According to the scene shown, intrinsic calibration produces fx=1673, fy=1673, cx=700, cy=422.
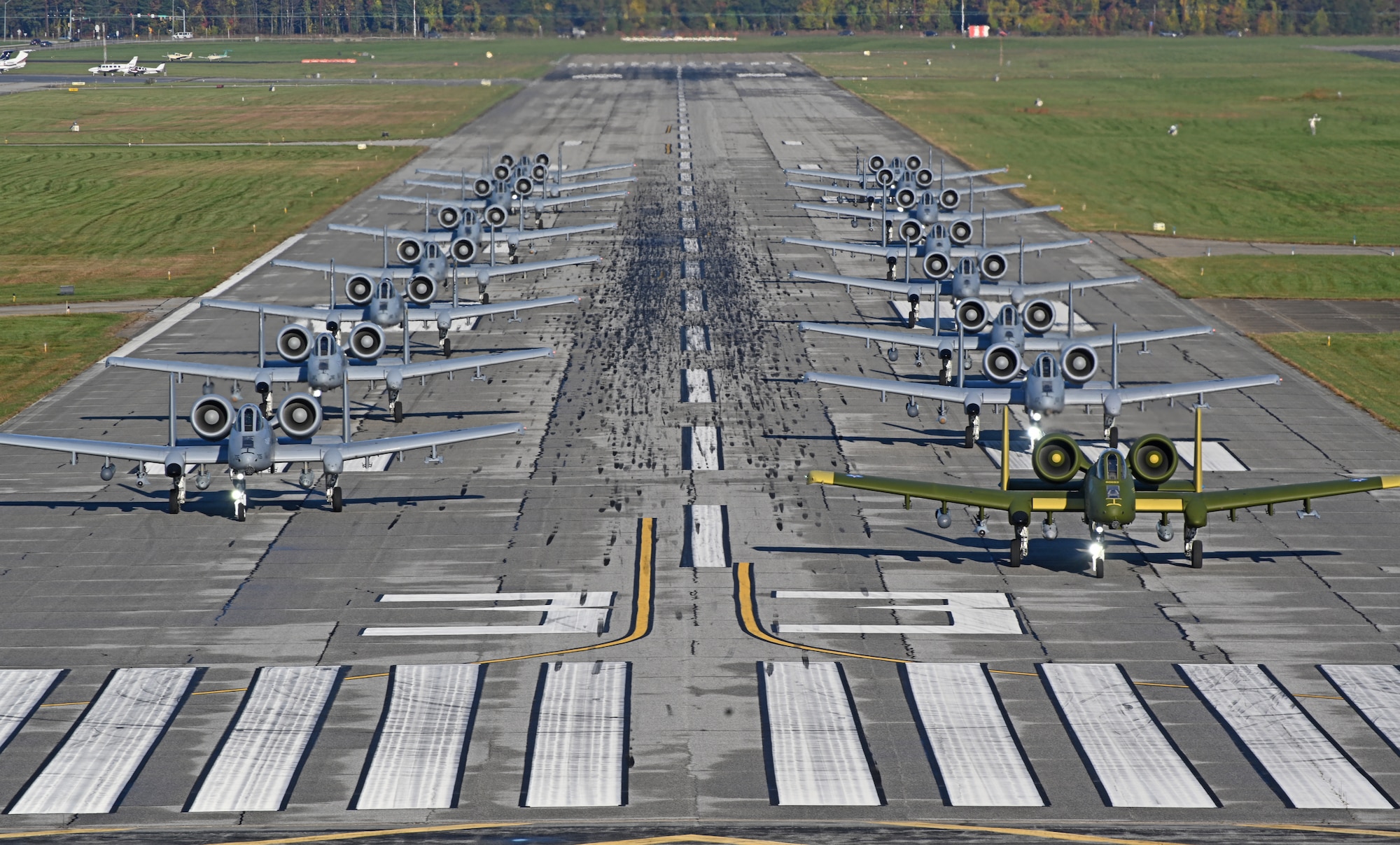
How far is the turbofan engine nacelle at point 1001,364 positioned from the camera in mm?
56281

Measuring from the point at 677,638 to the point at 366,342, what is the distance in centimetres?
2711

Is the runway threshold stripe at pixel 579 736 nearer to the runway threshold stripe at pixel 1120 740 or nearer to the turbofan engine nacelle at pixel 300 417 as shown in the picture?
the runway threshold stripe at pixel 1120 740

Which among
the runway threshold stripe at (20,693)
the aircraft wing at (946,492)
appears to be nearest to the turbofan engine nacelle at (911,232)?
the aircraft wing at (946,492)

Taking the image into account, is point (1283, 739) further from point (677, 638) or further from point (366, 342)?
point (366, 342)

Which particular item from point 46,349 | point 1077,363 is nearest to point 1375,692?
point 1077,363

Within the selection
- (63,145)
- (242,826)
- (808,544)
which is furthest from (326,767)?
(63,145)

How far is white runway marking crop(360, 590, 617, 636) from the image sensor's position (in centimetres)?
3881

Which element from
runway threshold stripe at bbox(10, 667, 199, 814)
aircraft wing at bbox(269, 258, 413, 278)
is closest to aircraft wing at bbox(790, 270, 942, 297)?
aircraft wing at bbox(269, 258, 413, 278)

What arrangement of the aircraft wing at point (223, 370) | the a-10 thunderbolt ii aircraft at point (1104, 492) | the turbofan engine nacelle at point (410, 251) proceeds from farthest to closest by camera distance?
the turbofan engine nacelle at point (410, 251) → the aircraft wing at point (223, 370) → the a-10 thunderbolt ii aircraft at point (1104, 492)

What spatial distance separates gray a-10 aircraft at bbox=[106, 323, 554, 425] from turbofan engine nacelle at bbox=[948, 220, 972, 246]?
107 ft

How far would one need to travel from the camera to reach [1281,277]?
90.8 m

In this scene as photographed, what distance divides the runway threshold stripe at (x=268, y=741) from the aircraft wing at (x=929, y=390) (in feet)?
74.4

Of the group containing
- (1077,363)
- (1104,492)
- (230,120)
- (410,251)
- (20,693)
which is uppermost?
(230,120)

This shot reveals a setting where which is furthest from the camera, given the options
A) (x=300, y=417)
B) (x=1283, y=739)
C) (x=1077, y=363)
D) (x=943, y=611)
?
(x=1077, y=363)
